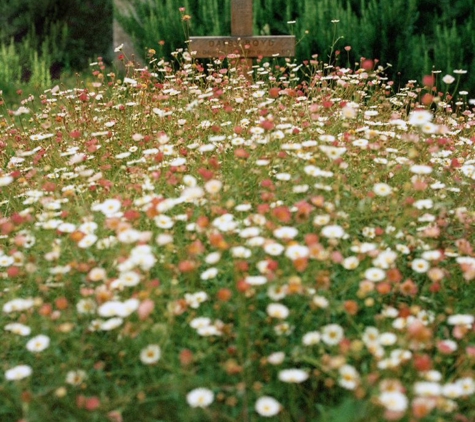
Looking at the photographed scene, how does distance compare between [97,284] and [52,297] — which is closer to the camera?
[97,284]

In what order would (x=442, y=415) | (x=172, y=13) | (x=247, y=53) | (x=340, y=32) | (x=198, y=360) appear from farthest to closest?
(x=172, y=13) < (x=340, y=32) < (x=247, y=53) < (x=198, y=360) < (x=442, y=415)

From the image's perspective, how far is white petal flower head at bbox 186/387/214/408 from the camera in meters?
1.77

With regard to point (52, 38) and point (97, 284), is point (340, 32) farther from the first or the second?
point (52, 38)

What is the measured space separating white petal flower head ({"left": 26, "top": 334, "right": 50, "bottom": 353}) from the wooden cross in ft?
11.8

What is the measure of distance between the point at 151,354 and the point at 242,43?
3856mm

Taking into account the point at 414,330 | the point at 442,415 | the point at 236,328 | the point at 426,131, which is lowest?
the point at 442,415

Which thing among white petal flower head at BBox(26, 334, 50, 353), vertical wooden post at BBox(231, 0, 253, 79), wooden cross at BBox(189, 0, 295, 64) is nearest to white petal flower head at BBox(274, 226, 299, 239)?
white petal flower head at BBox(26, 334, 50, 353)

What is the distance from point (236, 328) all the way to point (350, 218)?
74 centimetres

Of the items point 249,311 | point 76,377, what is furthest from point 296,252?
point 76,377

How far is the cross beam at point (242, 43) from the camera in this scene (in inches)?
207

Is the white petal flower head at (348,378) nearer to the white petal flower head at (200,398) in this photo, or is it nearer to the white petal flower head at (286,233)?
the white petal flower head at (200,398)

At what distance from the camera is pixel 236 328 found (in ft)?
6.94

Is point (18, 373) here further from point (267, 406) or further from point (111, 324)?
point (267, 406)

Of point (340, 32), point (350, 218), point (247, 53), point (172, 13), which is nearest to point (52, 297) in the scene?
point (350, 218)
